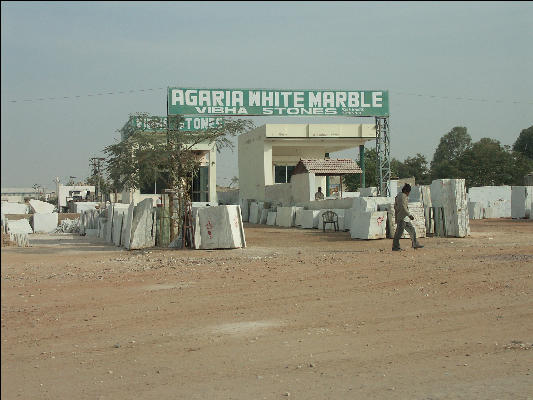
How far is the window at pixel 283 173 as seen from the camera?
5512 centimetres

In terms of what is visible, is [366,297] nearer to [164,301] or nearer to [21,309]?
[164,301]

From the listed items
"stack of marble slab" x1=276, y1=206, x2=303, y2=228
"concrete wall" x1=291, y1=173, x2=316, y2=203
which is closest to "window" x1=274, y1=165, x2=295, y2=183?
"concrete wall" x1=291, y1=173, x2=316, y2=203

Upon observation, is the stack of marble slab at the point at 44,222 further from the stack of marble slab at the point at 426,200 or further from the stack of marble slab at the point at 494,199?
the stack of marble slab at the point at 494,199

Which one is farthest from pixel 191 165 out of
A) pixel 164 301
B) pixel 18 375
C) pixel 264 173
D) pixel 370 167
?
pixel 370 167

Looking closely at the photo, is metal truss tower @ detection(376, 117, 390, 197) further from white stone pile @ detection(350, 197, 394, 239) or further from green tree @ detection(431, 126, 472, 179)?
green tree @ detection(431, 126, 472, 179)

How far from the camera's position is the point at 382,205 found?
76.8ft

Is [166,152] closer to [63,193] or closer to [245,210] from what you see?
[245,210]

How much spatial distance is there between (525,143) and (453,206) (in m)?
60.8

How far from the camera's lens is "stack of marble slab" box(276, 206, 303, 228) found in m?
34.9

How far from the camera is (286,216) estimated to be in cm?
3575

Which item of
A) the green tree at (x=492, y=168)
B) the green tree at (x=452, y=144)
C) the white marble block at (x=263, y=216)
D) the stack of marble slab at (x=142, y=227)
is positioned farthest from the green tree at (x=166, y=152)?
the green tree at (x=452, y=144)

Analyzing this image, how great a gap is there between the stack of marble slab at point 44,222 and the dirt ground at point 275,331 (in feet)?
78.6

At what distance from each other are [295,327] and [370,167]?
224 feet

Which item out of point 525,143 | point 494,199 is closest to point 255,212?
point 494,199
